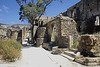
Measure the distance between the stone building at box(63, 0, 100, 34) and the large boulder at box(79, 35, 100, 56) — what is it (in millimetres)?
14582

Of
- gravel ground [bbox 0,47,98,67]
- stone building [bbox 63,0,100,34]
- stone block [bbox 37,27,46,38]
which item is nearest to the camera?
gravel ground [bbox 0,47,98,67]

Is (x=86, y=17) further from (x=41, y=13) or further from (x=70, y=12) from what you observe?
(x=41, y=13)

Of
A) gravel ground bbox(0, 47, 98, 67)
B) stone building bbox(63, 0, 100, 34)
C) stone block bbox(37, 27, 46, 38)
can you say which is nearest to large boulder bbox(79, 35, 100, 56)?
gravel ground bbox(0, 47, 98, 67)

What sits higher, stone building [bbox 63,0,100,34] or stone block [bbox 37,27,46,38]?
stone building [bbox 63,0,100,34]

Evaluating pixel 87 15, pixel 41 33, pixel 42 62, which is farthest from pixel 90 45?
pixel 87 15

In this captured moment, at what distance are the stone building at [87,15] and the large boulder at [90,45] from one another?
14582mm

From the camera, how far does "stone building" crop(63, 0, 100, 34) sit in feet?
65.0

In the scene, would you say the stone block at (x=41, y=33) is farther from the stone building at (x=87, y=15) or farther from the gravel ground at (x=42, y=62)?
the stone building at (x=87, y=15)

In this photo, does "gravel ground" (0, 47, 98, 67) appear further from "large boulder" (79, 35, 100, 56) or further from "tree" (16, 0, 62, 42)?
"tree" (16, 0, 62, 42)

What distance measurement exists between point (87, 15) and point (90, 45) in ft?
65.0

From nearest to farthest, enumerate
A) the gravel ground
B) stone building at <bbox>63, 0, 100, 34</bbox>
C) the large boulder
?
the gravel ground < the large boulder < stone building at <bbox>63, 0, 100, 34</bbox>

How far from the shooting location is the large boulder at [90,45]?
17.5 feet

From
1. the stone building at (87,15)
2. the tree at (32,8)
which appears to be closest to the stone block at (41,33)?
the tree at (32,8)

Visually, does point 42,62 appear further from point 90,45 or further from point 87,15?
point 87,15
